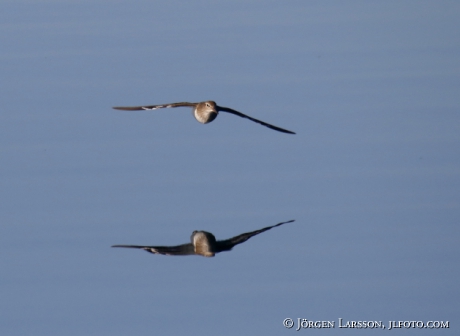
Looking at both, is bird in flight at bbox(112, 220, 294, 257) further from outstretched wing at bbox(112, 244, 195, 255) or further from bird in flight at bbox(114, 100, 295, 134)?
bird in flight at bbox(114, 100, 295, 134)

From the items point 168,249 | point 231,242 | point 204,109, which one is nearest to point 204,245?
point 231,242

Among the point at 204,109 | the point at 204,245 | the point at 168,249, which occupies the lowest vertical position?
the point at 168,249

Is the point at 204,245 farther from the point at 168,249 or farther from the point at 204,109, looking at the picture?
the point at 204,109

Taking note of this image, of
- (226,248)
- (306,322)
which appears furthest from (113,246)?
(306,322)

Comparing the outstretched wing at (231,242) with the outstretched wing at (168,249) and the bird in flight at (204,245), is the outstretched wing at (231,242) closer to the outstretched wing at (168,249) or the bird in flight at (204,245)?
the bird in flight at (204,245)

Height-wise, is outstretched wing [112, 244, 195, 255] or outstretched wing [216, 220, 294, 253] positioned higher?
outstretched wing [216, 220, 294, 253]

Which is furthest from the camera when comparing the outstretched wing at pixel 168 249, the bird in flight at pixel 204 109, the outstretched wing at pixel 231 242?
the bird in flight at pixel 204 109

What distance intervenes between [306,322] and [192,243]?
8.63 feet

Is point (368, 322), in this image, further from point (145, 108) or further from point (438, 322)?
point (145, 108)

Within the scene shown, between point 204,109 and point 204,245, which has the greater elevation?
point 204,109

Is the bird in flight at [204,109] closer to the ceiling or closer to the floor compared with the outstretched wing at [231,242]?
closer to the ceiling

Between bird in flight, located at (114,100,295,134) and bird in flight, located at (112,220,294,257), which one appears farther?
bird in flight, located at (114,100,295,134)

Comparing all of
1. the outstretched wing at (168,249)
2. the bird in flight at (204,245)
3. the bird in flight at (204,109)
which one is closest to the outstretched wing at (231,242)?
the bird in flight at (204,245)

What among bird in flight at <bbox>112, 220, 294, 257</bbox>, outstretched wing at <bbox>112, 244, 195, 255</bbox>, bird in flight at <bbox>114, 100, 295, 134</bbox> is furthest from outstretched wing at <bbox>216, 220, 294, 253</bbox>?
bird in flight at <bbox>114, 100, 295, 134</bbox>
